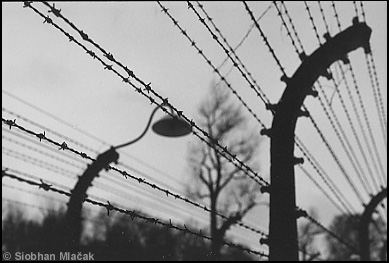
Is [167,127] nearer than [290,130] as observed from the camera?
No

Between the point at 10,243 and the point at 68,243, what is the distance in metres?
31.3

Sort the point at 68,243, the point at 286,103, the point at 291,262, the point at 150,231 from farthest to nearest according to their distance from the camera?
the point at 150,231 → the point at 68,243 → the point at 286,103 → the point at 291,262

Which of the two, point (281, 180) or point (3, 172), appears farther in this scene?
point (281, 180)

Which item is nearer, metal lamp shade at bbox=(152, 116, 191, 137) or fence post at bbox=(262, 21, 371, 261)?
fence post at bbox=(262, 21, 371, 261)

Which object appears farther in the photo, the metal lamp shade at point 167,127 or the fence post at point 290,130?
the metal lamp shade at point 167,127

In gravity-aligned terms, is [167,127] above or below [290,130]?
above

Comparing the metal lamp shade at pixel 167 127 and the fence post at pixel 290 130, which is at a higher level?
the metal lamp shade at pixel 167 127

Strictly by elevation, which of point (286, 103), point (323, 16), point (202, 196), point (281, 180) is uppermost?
point (202, 196)

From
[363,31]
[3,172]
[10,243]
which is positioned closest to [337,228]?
[10,243]

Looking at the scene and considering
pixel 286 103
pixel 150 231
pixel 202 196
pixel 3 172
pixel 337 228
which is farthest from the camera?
pixel 337 228

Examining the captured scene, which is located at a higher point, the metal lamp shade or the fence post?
the metal lamp shade

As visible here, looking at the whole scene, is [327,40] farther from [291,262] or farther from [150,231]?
[150,231]

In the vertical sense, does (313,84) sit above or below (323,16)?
below

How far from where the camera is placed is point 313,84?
4156mm
